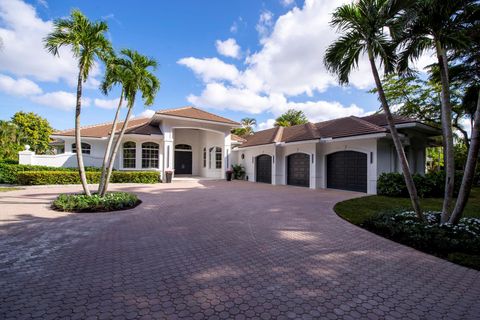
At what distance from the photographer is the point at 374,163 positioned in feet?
44.8

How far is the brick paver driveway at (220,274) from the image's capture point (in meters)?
3.00

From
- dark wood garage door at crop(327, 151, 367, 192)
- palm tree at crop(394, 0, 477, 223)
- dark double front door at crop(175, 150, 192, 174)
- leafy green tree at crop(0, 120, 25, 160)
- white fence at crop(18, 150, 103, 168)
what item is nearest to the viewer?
palm tree at crop(394, 0, 477, 223)

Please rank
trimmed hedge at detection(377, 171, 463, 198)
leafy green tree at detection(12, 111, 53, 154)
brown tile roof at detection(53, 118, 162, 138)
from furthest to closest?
leafy green tree at detection(12, 111, 53, 154), brown tile roof at detection(53, 118, 162, 138), trimmed hedge at detection(377, 171, 463, 198)

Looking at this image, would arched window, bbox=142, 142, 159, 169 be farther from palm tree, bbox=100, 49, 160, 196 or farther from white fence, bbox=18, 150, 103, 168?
palm tree, bbox=100, 49, 160, 196

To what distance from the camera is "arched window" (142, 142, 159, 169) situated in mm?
21281

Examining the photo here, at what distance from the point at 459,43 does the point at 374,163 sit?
8471mm

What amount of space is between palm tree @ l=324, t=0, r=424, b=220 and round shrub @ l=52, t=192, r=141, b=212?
9.19m

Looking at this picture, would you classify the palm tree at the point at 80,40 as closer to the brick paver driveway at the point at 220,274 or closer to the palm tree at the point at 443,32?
the brick paver driveway at the point at 220,274

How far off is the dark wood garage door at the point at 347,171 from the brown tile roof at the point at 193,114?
9490mm

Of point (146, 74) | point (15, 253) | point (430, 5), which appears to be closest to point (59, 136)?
point (146, 74)

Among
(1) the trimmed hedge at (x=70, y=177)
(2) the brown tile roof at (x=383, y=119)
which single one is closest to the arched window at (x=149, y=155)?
(1) the trimmed hedge at (x=70, y=177)

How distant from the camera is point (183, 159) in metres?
25.2

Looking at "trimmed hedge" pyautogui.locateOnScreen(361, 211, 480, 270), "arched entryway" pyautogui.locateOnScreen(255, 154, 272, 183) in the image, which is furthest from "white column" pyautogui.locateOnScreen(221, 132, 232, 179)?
"trimmed hedge" pyautogui.locateOnScreen(361, 211, 480, 270)

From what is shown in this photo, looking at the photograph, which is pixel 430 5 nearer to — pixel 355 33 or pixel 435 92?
pixel 355 33
